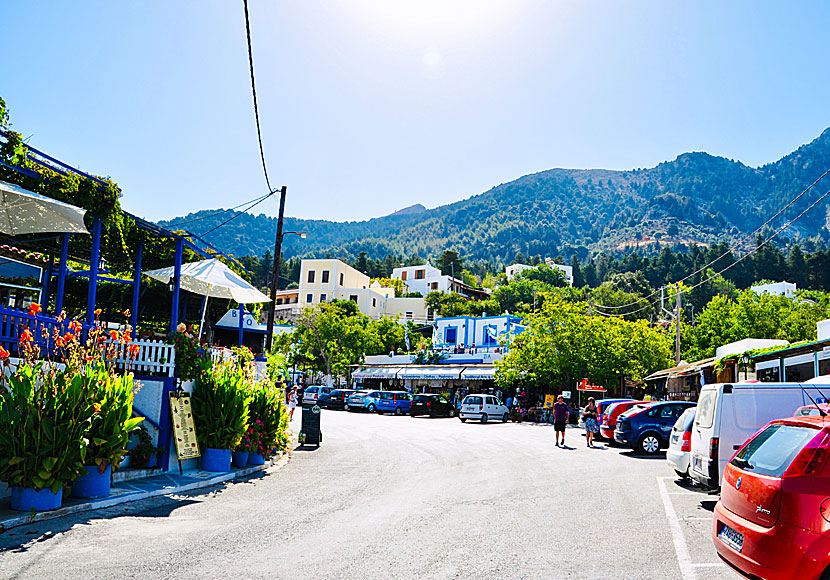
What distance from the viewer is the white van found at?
9953 mm

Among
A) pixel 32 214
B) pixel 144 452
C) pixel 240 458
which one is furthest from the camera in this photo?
pixel 240 458

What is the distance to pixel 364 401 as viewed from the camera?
130ft

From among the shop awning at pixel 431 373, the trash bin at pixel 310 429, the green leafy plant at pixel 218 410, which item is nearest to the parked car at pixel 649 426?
the trash bin at pixel 310 429

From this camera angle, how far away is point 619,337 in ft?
120

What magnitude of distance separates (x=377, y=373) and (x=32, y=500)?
43023 millimetres

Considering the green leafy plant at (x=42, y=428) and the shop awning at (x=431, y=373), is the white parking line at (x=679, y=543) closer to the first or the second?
the green leafy plant at (x=42, y=428)

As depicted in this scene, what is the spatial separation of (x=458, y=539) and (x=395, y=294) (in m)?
94.7

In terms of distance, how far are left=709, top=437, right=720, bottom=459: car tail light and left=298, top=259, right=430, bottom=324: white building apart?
7203cm

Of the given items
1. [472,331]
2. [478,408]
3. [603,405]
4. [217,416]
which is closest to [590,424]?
[603,405]

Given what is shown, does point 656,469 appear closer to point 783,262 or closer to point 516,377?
point 516,377

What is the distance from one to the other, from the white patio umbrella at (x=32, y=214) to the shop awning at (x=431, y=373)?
3500cm

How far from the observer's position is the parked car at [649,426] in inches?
713

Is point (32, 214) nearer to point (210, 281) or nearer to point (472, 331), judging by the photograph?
point (210, 281)

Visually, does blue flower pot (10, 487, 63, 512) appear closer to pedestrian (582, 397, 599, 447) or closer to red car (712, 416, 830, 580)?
red car (712, 416, 830, 580)
